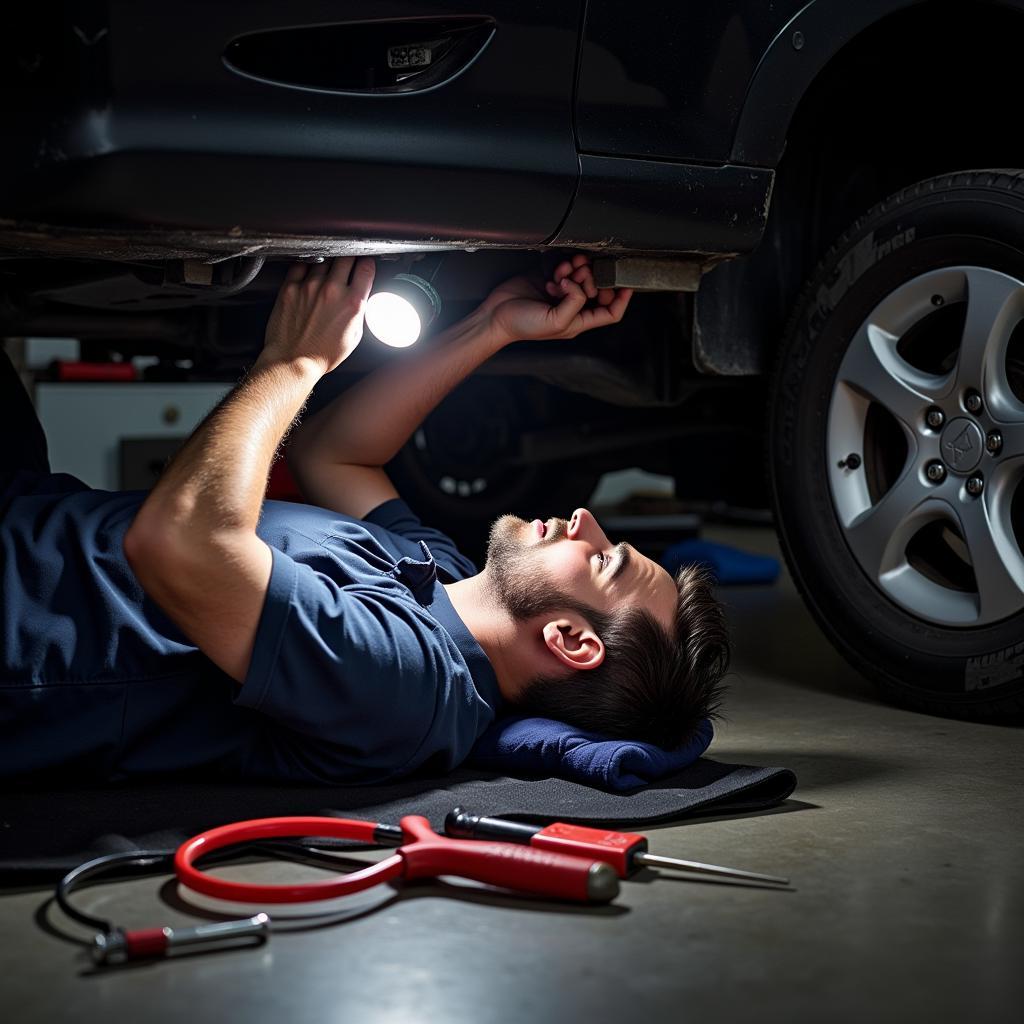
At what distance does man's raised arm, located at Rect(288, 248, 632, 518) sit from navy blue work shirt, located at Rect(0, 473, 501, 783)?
0.47m

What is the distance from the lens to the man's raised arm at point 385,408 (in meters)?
2.56

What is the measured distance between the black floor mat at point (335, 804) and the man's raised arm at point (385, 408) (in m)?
0.71

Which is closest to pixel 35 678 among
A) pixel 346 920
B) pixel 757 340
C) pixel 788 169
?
pixel 346 920

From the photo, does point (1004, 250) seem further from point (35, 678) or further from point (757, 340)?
point (35, 678)

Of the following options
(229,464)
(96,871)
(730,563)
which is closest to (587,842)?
(96,871)

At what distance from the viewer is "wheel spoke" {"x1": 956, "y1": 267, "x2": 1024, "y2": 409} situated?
2365mm

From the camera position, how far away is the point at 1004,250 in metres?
2.36

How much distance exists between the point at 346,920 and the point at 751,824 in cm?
65

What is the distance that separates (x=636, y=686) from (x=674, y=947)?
2.32 feet

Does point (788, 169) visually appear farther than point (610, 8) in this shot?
Yes

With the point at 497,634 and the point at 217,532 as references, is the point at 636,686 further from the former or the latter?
the point at 217,532

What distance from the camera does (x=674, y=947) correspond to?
146 centimetres

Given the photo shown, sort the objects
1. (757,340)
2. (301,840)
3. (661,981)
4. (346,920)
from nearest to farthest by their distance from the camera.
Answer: (661,981) < (346,920) < (301,840) < (757,340)

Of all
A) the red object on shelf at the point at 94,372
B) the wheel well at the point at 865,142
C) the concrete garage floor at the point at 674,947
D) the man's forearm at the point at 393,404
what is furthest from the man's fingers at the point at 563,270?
the red object on shelf at the point at 94,372
